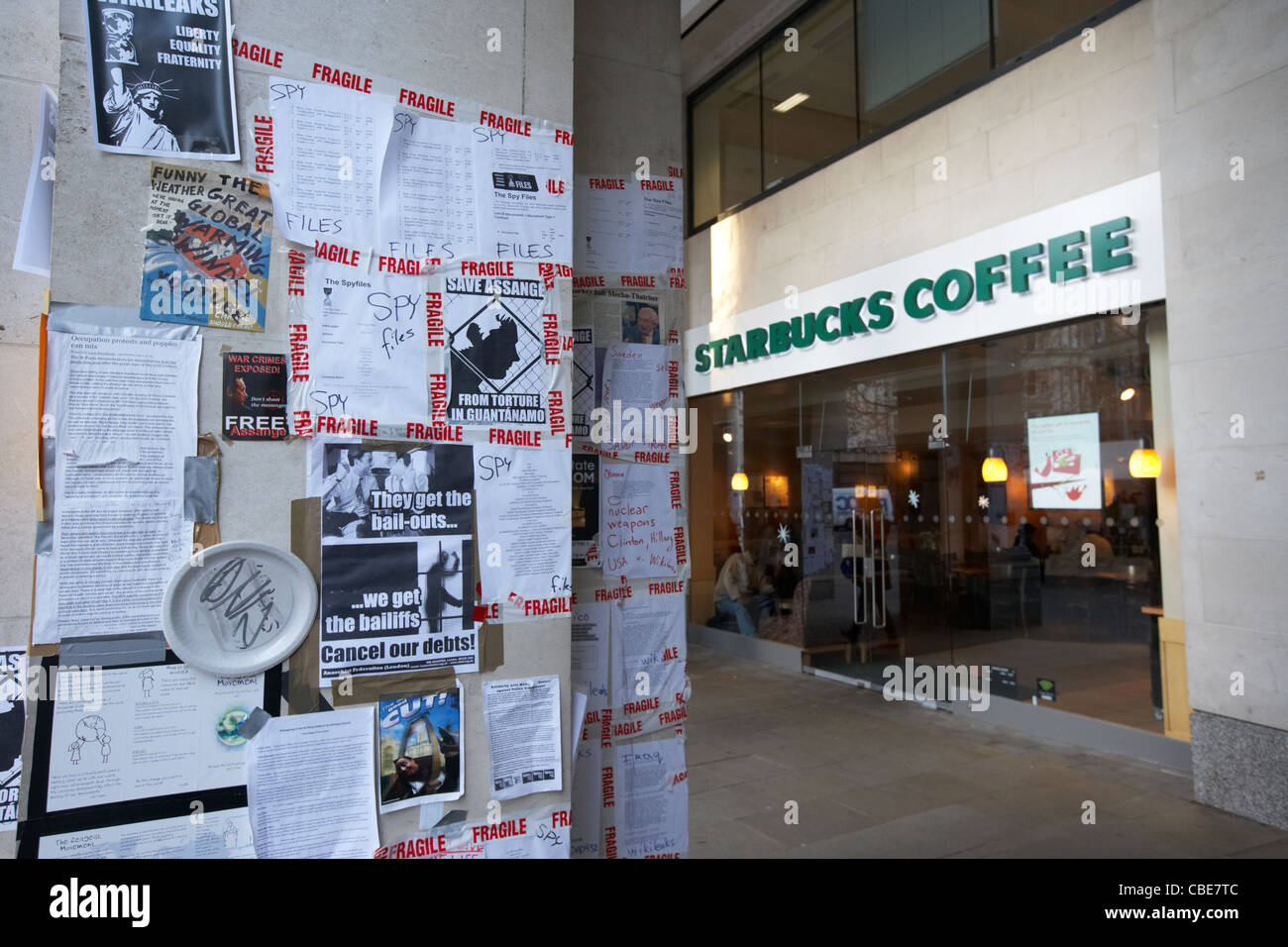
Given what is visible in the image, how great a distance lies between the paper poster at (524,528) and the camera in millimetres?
2592

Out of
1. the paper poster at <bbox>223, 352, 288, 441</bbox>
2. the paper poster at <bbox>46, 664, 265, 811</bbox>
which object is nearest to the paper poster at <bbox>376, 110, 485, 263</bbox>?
the paper poster at <bbox>223, 352, 288, 441</bbox>

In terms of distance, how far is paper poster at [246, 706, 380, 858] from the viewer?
2232 mm

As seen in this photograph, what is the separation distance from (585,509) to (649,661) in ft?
2.25

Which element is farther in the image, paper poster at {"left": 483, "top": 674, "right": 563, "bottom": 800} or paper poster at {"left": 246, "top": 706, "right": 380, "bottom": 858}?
paper poster at {"left": 483, "top": 674, "right": 563, "bottom": 800}

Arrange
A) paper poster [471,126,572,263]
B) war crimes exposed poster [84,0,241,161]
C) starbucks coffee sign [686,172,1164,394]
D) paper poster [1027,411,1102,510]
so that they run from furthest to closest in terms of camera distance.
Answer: paper poster [1027,411,1102,510], starbucks coffee sign [686,172,1164,394], paper poster [471,126,572,263], war crimes exposed poster [84,0,241,161]

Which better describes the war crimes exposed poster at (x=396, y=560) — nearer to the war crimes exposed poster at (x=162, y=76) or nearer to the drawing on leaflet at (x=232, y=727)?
the drawing on leaflet at (x=232, y=727)

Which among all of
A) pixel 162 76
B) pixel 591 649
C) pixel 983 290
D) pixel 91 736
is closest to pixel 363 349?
pixel 162 76

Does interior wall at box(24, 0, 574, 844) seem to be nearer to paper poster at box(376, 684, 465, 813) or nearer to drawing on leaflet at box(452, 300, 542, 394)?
paper poster at box(376, 684, 465, 813)

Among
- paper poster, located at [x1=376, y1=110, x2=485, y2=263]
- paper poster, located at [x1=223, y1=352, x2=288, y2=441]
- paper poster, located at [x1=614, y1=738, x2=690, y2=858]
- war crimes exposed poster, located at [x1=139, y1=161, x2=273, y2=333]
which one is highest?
paper poster, located at [x1=376, y1=110, x2=485, y2=263]

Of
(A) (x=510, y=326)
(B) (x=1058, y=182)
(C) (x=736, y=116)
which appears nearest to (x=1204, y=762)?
(B) (x=1058, y=182)

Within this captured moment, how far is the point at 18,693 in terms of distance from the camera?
3021 millimetres

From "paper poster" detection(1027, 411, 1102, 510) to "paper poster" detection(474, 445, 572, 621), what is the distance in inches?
243

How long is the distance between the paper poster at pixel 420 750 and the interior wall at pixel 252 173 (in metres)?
0.04

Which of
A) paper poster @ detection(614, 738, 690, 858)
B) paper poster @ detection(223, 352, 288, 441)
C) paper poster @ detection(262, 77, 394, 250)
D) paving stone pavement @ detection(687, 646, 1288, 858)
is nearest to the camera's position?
paper poster @ detection(223, 352, 288, 441)
